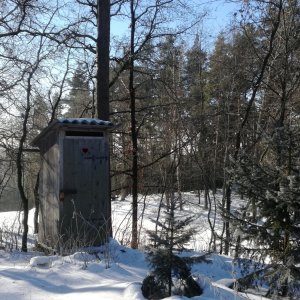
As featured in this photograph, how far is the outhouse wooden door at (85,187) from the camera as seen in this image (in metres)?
6.99

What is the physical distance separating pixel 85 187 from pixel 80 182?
120 mm

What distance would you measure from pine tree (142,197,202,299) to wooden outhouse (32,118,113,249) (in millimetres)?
2794

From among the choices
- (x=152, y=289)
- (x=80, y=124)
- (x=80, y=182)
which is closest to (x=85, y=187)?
(x=80, y=182)

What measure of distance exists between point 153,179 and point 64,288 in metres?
13.2

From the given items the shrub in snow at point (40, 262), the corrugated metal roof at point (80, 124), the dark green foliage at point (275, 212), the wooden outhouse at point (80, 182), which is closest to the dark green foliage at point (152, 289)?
→ the dark green foliage at point (275, 212)

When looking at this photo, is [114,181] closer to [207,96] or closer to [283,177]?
[207,96]

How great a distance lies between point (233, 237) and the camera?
543 cm

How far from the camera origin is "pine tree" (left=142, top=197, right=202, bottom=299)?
13.2 feet

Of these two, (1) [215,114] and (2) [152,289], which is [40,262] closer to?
(2) [152,289]

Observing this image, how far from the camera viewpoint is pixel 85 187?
23.3 feet

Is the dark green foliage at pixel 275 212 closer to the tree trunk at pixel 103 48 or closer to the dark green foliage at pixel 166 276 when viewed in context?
the dark green foliage at pixel 166 276

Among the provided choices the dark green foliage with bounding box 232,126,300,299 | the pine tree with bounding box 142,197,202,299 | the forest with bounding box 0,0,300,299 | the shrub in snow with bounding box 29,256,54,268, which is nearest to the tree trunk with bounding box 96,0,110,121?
the forest with bounding box 0,0,300,299

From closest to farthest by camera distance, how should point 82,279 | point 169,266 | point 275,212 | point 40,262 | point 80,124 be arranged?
1. point 169,266
2. point 82,279
3. point 275,212
4. point 40,262
5. point 80,124

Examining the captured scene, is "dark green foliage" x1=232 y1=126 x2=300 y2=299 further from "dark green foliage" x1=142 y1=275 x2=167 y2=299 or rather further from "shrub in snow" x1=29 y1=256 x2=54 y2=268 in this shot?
"shrub in snow" x1=29 y1=256 x2=54 y2=268
